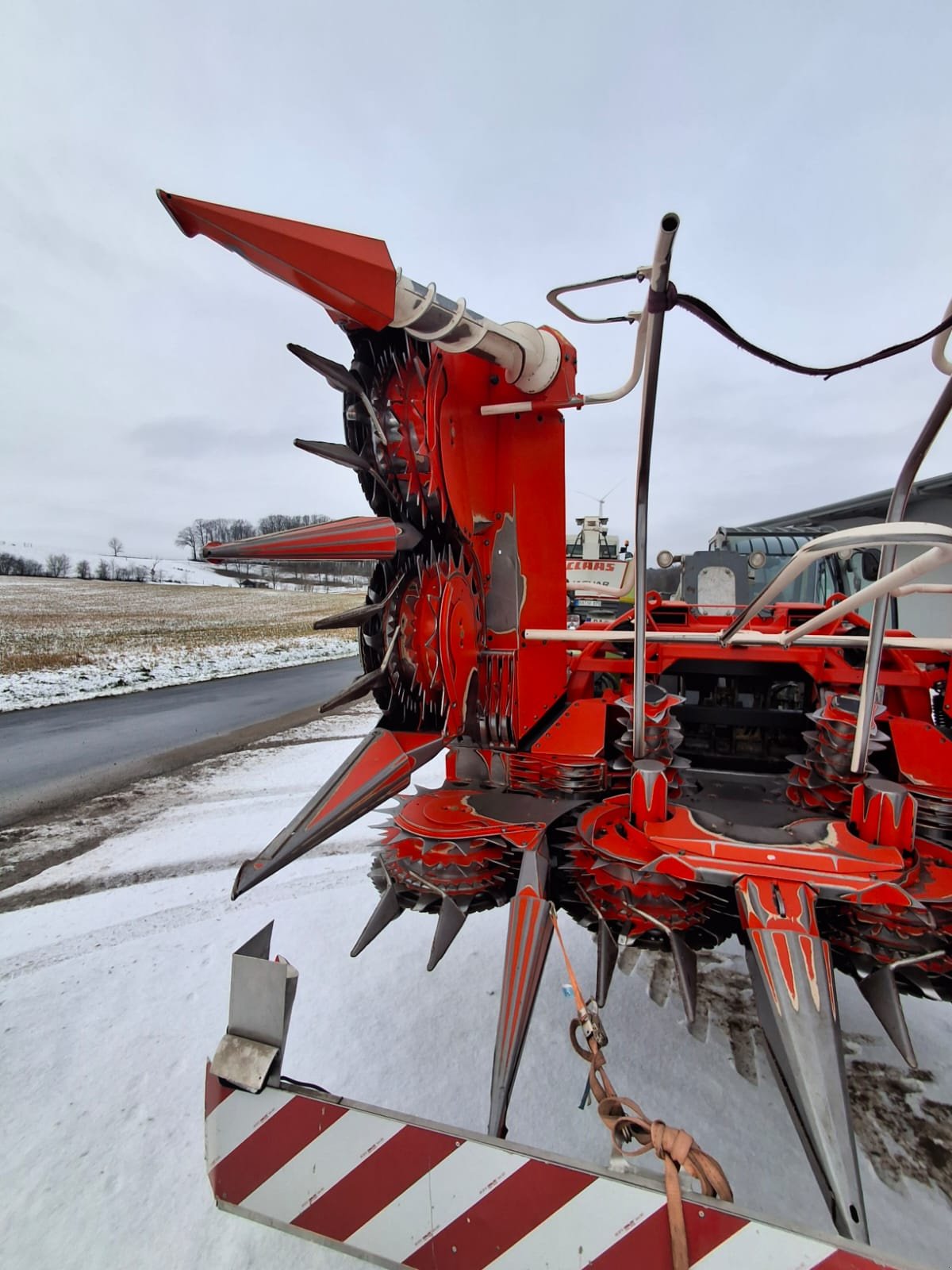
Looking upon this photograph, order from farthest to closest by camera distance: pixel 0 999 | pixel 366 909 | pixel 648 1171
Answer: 1. pixel 366 909
2. pixel 0 999
3. pixel 648 1171

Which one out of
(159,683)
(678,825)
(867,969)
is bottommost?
(159,683)

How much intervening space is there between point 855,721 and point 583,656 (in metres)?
1.18

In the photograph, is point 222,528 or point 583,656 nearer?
point 583,656

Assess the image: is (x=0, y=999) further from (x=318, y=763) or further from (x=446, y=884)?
(x=318, y=763)

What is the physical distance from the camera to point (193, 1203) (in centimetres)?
190

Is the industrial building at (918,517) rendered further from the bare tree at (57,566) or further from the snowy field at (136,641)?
the bare tree at (57,566)

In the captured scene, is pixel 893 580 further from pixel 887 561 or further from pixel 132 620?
pixel 132 620

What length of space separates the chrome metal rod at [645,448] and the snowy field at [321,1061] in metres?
1.25

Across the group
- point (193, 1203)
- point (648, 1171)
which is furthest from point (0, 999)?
point (648, 1171)

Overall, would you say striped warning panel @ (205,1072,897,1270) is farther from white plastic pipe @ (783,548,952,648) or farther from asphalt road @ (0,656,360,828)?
asphalt road @ (0,656,360,828)

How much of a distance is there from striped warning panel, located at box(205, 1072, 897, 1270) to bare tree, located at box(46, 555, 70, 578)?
7491 cm

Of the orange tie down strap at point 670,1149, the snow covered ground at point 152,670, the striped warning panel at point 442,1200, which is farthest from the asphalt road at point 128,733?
the orange tie down strap at point 670,1149

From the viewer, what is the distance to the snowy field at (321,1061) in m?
1.87

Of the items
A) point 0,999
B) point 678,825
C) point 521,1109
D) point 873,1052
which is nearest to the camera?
point 678,825
